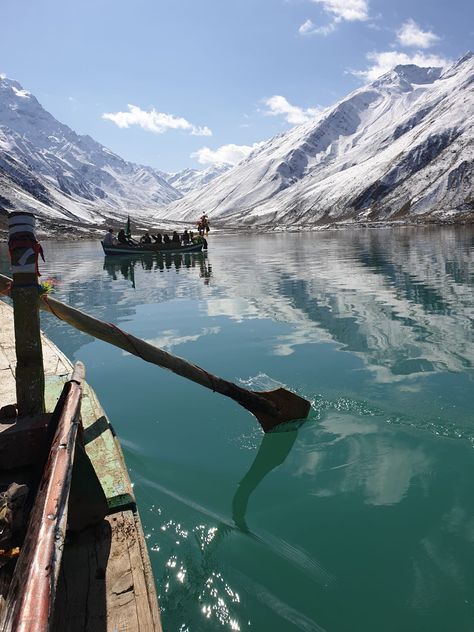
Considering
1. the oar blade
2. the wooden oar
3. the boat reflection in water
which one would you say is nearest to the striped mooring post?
the wooden oar

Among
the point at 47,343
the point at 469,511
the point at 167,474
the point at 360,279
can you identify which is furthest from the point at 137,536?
the point at 360,279

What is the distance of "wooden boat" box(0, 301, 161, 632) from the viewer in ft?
8.64

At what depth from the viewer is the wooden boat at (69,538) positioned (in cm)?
263

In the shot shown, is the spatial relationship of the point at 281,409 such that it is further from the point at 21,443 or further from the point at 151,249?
the point at 151,249

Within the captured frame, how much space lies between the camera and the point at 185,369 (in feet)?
22.7

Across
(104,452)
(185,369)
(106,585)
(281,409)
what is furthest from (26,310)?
(281,409)

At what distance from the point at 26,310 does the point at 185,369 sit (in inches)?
99.7

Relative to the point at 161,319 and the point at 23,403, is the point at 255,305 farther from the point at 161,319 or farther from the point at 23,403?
the point at 23,403

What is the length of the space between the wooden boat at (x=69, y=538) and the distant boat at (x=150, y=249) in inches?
1849

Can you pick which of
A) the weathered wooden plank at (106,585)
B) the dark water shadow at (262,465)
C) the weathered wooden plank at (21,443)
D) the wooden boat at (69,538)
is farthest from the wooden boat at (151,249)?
the weathered wooden plank at (106,585)

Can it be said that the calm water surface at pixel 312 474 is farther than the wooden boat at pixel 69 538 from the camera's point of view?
Yes

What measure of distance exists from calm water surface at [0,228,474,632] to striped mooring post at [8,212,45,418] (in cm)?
199

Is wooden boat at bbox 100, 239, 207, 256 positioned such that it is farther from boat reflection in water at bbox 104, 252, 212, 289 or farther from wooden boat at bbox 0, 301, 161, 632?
wooden boat at bbox 0, 301, 161, 632

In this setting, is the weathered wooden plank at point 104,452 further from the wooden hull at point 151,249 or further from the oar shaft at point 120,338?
the wooden hull at point 151,249
